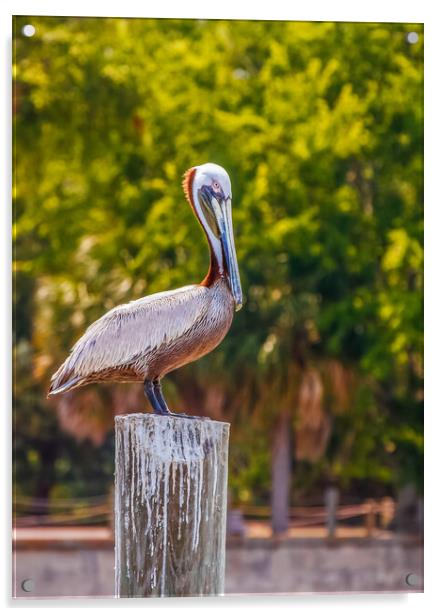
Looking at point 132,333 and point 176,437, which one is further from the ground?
point 132,333

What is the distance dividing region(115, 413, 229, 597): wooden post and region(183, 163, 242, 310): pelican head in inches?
53.6

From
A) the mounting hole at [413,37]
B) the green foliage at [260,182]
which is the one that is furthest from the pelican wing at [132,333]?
the green foliage at [260,182]

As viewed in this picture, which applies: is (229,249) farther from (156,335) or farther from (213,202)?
(156,335)

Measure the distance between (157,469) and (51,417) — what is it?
60.0 ft

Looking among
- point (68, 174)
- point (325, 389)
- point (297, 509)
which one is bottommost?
point (297, 509)

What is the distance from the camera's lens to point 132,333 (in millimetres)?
8766

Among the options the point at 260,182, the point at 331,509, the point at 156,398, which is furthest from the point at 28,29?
the point at 331,509

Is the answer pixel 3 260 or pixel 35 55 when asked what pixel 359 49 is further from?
pixel 3 260

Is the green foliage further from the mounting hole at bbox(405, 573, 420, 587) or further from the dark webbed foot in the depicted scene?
the dark webbed foot

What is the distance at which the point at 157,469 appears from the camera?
781 centimetres

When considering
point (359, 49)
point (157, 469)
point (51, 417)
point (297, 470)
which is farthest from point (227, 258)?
point (51, 417)

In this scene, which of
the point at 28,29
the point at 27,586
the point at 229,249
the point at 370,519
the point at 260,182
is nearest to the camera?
the point at 229,249

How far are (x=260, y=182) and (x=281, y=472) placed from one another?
5.70m

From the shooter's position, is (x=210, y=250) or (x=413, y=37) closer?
(x=210, y=250)
